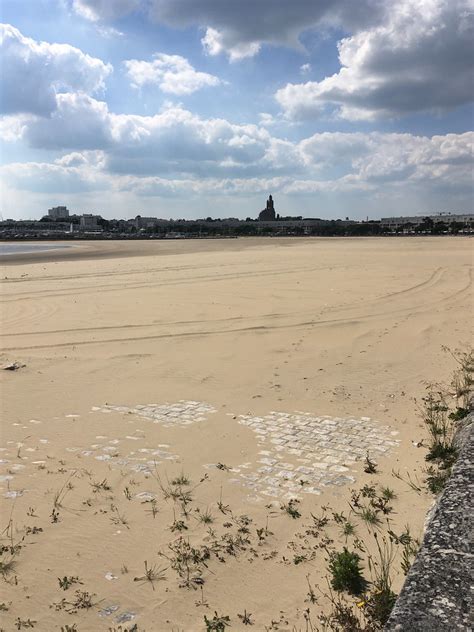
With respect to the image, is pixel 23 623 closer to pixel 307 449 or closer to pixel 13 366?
pixel 307 449

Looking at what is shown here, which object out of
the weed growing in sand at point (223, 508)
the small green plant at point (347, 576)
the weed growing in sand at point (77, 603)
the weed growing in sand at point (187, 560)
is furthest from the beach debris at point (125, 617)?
the small green plant at point (347, 576)

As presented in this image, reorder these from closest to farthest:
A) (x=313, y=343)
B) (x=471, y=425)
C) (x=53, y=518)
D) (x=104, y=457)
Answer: (x=53, y=518)
(x=471, y=425)
(x=104, y=457)
(x=313, y=343)

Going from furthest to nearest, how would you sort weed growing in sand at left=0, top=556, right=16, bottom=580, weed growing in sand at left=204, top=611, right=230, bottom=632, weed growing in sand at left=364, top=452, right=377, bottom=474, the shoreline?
the shoreline
weed growing in sand at left=364, top=452, right=377, bottom=474
weed growing in sand at left=0, top=556, right=16, bottom=580
weed growing in sand at left=204, top=611, right=230, bottom=632

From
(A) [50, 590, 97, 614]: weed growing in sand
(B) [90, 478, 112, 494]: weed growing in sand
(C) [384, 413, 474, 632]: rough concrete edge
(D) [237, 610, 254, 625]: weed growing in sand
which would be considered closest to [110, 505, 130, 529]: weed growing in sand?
(B) [90, 478, 112, 494]: weed growing in sand

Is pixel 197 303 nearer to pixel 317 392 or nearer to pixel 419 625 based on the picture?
pixel 317 392

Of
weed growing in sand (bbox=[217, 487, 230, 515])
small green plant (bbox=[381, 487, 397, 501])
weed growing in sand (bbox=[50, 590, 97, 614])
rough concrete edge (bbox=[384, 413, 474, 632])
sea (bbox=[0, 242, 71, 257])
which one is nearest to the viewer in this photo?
rough concrete edge (bbox=[384, 413, 474, 632])

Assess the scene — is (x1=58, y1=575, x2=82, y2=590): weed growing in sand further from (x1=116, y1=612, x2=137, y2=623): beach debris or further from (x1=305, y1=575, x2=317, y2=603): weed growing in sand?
(x1=305, y1=575, x2=317, y2=603): weed growing in sand

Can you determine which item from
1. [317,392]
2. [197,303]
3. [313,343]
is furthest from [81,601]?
[197,303]

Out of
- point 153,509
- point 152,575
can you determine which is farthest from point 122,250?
point 152,575

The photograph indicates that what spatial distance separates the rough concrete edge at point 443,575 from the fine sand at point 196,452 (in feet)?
2.10

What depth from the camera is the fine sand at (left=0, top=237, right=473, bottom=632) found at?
3.45 meters

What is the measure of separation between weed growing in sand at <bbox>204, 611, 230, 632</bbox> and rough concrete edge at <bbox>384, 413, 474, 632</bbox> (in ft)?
3.85

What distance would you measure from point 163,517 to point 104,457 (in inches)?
55.3

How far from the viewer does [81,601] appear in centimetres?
333
